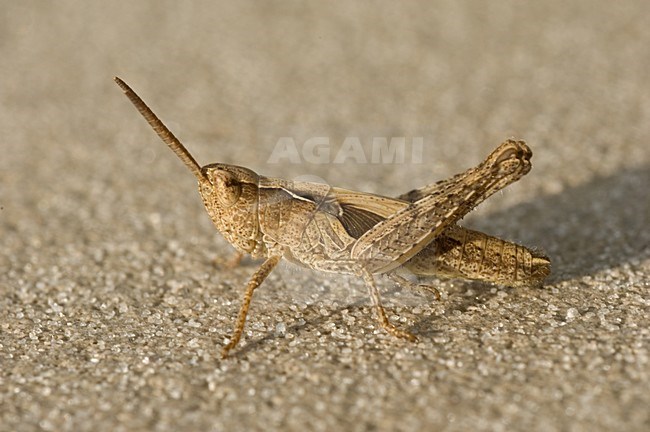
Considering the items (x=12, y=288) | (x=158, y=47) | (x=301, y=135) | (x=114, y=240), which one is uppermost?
(x=158, y=47)

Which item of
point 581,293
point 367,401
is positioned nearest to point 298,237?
point 367,401

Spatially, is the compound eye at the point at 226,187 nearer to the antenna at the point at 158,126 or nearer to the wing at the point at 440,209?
the antenna at the point at 158,126

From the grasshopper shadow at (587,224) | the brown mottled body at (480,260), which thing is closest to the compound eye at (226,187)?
the brown mottled body at (480,260)

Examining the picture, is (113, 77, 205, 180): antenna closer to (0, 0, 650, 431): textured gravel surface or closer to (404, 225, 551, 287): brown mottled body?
(0, 0, 650, 431): textured gravel surface

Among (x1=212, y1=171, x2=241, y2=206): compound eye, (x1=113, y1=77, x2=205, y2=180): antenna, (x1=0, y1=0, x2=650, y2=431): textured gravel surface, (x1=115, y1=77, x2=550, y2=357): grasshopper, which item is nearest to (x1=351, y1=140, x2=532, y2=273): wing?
(x1=115, y1=77, x2=550, y2=357): grasshopper

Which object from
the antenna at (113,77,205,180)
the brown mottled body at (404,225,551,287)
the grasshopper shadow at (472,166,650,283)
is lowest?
the brown mottled body at (404,225,551,287)

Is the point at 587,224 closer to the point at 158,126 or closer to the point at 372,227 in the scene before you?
the point at 372,227

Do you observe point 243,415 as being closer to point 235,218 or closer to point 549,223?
point 235,218
